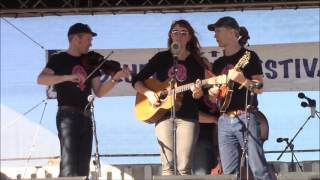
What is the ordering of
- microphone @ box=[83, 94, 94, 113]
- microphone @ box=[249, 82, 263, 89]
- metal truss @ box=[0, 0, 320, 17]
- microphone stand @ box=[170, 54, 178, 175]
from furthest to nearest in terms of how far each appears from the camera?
metal truss @ box=[0, 0, 320, 17] < microphone @ box=[83, 94, 94, 113] < microphone stand @ box=[170, 54, 178, 175] < microphone @ box=[249, 82, 263, 89]

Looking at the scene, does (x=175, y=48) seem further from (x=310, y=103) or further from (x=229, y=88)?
(x=310, y=103)

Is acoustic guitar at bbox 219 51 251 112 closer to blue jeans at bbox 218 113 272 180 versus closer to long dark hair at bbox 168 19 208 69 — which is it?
blue jeans at bbox 218 113 272 180

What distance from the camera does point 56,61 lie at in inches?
229

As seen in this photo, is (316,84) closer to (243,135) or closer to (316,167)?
(316,167)

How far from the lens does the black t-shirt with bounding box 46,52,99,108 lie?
5637mm

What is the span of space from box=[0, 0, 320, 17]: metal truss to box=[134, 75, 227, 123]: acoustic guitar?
205 centimetres

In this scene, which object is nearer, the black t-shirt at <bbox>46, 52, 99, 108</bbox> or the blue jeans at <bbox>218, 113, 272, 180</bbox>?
the blue jeans at <bbox>218, 113, 272, 180</bbox>

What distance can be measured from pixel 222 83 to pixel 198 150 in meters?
1.06

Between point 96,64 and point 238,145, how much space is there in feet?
5.61

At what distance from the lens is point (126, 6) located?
25.0 ft

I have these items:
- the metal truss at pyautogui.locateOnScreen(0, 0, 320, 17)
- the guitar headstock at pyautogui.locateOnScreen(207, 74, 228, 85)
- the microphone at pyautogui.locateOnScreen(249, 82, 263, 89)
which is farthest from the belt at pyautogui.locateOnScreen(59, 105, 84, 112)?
the metal truss at pyautogui.locateOnScreen(0, 0, 320, 17)

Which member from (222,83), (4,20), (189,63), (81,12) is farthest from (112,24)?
(222,83)

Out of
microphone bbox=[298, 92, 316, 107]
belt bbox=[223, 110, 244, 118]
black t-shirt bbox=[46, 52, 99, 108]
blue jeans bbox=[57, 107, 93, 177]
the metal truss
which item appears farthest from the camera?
the metal truss

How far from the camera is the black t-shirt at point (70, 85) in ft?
18.5
